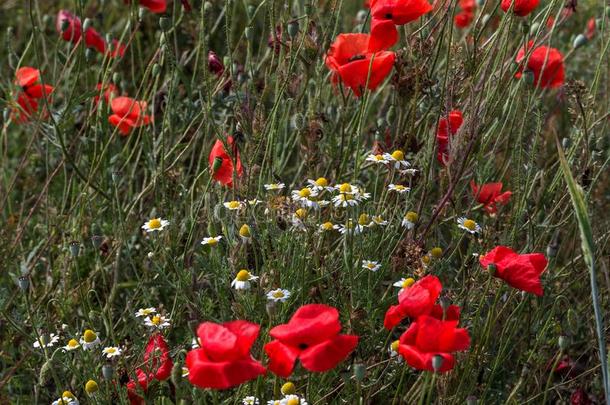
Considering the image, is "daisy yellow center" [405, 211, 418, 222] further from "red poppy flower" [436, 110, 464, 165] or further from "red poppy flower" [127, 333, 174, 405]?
"red poppy flower" [127, 333, 174, 405]

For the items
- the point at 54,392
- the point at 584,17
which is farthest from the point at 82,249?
the point at 584,17

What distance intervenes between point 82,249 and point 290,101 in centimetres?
79

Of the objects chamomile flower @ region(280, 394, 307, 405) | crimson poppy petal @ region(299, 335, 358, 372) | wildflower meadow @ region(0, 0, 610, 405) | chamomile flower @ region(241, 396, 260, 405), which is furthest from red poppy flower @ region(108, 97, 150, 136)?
crimson poppy petal @ region(299, 335, 358, 372)

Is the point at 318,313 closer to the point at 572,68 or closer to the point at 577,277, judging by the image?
the point at 577,277

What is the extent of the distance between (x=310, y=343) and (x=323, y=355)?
0.03 m

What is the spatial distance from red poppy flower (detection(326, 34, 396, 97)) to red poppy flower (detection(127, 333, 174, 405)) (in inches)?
27.6

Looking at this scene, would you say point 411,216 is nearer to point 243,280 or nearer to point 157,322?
point 243,280

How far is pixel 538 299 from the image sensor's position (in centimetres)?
232

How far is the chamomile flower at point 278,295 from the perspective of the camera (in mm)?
1788

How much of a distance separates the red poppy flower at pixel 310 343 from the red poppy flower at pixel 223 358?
0.13ft

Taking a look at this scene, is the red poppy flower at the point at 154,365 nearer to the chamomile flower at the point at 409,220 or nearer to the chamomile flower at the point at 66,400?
the chamomile flower at the point at 66,400

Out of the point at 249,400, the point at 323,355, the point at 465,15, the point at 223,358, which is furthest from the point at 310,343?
→ the point at 465,15

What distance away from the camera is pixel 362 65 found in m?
2.15

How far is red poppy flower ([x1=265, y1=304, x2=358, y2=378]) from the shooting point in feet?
4.77
